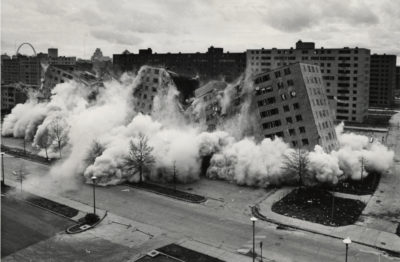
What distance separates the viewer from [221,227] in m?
34.5

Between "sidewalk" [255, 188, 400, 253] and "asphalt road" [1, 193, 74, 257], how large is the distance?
1833 centimetres

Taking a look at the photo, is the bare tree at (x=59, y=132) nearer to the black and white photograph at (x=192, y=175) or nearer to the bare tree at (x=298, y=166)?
the black and white photograph at (x=192, y=175)

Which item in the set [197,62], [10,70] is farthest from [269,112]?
[10,70]

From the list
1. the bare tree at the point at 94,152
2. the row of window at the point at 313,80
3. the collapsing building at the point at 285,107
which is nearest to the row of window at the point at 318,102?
the collapsing building at the point at 285,107

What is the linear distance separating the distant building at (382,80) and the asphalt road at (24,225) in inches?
5251

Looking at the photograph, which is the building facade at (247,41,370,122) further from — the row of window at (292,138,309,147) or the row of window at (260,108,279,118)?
the row of window at (292,138,309,147)

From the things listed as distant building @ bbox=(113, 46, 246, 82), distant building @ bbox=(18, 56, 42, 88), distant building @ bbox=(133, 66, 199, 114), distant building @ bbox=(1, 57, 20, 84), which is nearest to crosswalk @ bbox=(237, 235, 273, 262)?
distant building @ bbox=(133, 66, 199, 114)

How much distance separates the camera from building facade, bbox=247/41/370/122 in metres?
97.5

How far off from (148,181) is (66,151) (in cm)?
1957

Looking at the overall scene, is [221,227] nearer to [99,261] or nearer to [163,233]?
[163,233]

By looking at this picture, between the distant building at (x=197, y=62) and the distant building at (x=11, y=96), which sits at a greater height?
the distant building at (x=197, y=62)

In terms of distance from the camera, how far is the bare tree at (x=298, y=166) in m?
45.8

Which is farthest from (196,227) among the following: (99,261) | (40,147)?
(40,147)

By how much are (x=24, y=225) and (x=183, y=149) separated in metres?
21.5
